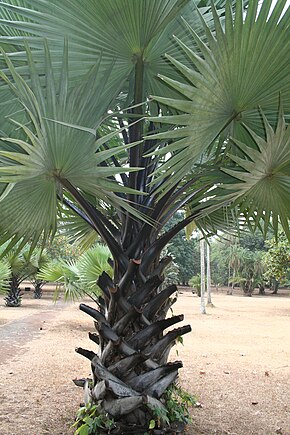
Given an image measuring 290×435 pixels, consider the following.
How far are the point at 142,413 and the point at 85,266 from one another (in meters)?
5.36

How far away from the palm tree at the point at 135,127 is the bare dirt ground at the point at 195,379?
1142 millimetres

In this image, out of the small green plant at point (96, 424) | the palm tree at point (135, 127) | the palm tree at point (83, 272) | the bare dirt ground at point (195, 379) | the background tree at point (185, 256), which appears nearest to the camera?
the palm tree at point (135, 127)

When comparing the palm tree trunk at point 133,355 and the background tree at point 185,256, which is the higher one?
the background tree at point 185,256

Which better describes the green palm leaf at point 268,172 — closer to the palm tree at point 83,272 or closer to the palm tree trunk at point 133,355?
the palm tree trunk at point 133,355

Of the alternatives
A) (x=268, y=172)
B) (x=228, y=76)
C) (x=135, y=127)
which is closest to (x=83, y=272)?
(x=135, y=127)

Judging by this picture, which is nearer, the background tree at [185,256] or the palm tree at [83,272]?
the palm tree at [83,272]

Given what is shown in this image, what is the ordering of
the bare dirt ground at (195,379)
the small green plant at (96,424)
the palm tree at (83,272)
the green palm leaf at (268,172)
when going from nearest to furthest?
1. the green palm leaf at (268,172)
2. the small green plant at (96,424)
3. the bare dirt ground at (195,379)
4. the palm tree at (83,272)

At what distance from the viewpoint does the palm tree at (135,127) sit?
1.95 m

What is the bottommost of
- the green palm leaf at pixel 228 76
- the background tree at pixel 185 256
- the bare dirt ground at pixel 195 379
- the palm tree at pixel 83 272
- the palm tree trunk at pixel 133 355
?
the bare dirt ground at pixel 195 379

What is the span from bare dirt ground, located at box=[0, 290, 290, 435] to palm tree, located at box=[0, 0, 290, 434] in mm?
1142

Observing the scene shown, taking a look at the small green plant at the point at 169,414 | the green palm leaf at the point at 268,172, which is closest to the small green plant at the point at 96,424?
the small green plant at the point at 169,414

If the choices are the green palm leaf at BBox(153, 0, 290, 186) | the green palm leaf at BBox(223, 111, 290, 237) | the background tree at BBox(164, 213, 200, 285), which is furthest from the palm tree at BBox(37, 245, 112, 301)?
the background tree at BBox(164, 213, 200, 285)

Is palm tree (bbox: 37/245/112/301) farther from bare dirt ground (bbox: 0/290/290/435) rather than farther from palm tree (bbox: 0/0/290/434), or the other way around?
palm tree (bbox: 0/0/290/434)

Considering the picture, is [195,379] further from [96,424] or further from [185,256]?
[185,256]
